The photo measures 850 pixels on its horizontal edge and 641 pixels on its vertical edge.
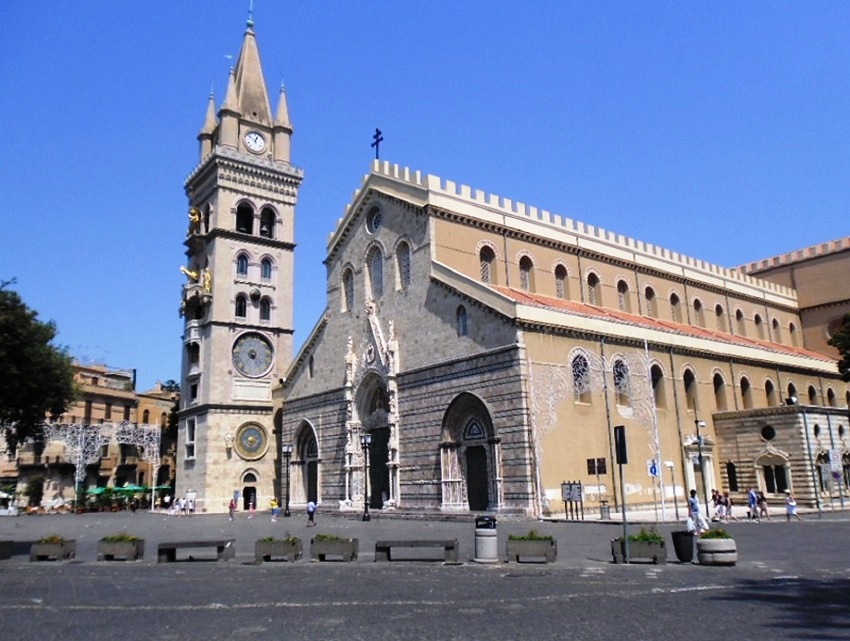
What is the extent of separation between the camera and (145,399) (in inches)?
3103

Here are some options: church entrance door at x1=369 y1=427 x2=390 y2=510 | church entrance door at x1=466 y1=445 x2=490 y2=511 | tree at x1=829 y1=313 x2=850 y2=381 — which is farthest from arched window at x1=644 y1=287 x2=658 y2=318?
church entrance door at x1=369 y1=427 x2=390 y2=510

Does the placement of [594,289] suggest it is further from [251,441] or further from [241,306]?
[251,441]

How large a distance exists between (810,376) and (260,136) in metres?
41.9

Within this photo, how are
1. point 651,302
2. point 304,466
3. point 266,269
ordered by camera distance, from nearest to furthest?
point 304,466
point 651,302
point 266,269

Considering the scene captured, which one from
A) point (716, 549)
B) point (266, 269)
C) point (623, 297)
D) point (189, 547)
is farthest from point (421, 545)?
point (266, 269)

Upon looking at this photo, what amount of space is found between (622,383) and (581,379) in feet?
9.06

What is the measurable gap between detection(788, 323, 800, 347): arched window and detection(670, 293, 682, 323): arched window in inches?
589

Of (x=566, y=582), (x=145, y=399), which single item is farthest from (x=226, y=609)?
(x=145, y=399)

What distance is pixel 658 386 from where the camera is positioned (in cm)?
3647

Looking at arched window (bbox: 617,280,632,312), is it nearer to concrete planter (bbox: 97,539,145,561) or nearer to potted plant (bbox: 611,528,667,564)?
potted plant (bbox: 611,528,667,564)

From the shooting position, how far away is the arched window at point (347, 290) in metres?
43.1

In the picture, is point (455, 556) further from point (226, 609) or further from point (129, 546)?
point (129, 546)

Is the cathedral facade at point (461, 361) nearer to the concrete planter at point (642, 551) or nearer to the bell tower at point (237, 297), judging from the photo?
the bell tower at point (237, 297)

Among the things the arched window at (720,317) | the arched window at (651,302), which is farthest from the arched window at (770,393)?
the arched window at (651,302)
